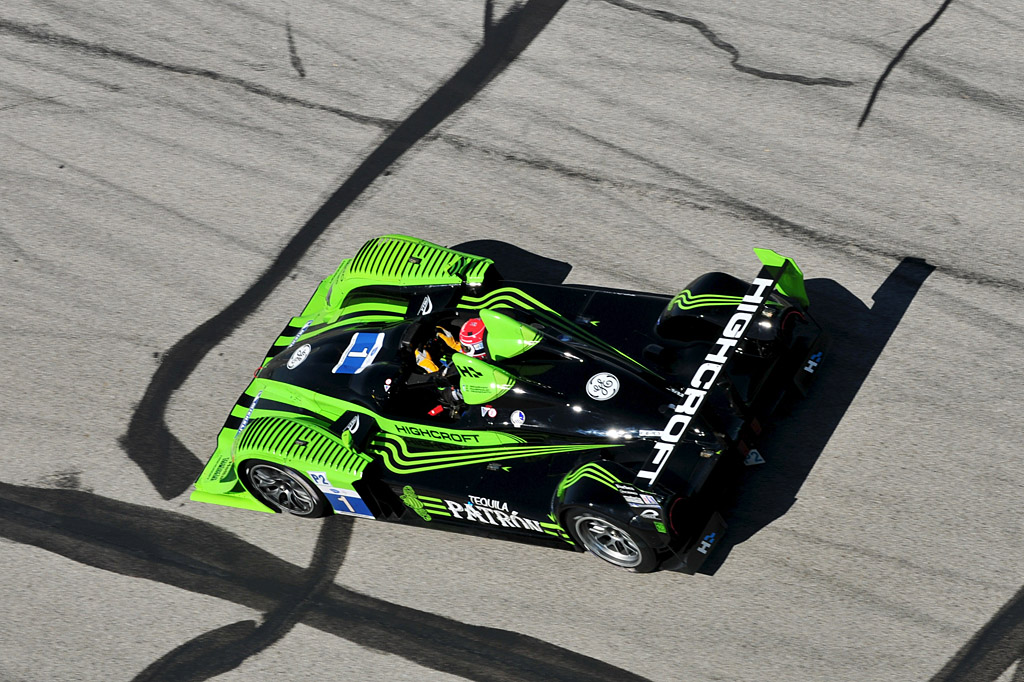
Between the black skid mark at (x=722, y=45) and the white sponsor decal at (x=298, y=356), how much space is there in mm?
5698

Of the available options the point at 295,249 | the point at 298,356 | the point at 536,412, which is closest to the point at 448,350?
the point at 536,412

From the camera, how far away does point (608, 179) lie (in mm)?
10695

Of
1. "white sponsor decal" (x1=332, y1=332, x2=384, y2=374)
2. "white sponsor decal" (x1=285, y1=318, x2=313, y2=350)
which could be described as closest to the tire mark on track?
"white sponsor decal" (x1=285, y1=318, x2=313, y2=350)

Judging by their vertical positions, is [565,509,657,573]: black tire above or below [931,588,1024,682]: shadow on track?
below

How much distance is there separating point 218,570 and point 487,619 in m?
2.21

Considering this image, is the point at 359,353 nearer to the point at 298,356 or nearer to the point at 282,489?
the point at 298,356

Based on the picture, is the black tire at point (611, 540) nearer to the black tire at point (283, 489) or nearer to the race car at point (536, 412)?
the race car at point (536, 412)

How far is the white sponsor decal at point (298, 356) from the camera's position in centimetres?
870

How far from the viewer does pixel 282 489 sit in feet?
26.9

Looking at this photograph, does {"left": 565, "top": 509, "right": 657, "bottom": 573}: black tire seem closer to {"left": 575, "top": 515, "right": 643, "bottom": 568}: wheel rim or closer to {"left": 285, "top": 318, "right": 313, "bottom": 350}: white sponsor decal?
{"left": 575, "top": 515, "right": 643, "bottom": 568}: wheel rim

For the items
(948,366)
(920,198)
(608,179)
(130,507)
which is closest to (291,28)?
(608,179)

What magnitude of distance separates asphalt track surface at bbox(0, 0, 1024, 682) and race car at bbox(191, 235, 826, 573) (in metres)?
0.45

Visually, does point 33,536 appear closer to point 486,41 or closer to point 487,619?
point 487,619

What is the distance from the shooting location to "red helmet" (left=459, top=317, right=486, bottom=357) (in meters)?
8.08
